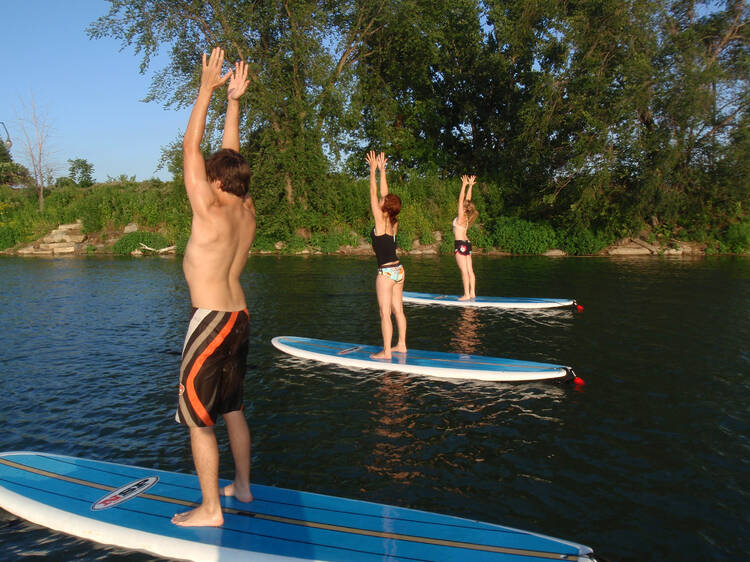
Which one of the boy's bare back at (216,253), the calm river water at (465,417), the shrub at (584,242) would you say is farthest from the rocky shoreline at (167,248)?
the boy's bare back at (216,253)

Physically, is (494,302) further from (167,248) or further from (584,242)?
(167,248)

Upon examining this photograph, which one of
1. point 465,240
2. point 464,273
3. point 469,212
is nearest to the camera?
point 469,212

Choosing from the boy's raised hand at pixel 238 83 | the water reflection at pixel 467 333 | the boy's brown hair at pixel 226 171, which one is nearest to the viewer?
the boy's brown hair at pixel 226 171

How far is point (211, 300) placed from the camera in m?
3.92

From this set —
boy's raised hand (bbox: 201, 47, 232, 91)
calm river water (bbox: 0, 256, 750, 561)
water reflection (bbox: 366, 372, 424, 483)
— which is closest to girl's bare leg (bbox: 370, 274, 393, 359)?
calm river water (bbox: 0, 256, 750, 561)

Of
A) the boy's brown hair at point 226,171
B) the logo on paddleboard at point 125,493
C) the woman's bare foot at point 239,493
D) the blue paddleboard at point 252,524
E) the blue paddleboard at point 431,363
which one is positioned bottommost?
the blue paddleboard at point 252,524

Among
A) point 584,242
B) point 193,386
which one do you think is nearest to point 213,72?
point 193,386

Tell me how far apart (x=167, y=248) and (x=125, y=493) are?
3182 cm

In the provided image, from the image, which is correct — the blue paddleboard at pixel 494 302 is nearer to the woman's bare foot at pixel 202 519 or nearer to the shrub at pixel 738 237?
the woman's bare foot at pixel 202 519

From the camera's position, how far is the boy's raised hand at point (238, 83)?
4385 millimetres

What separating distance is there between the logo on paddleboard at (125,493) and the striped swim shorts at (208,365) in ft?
3.55

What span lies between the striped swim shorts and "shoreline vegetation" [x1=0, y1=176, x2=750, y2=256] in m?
29.0

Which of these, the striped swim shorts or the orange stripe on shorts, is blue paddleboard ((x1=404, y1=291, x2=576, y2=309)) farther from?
the orange stripe on shorts

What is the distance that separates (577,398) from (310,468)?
3899 mm
